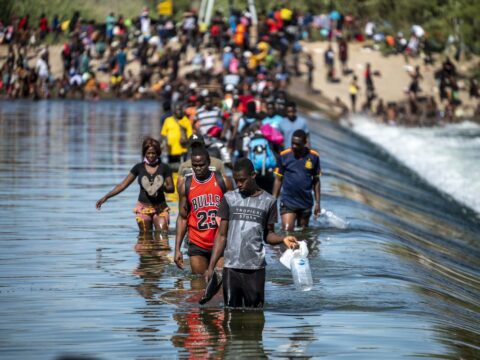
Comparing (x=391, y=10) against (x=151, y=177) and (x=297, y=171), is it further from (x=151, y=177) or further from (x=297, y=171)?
(x=151, y=177)

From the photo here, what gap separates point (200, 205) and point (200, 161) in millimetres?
514

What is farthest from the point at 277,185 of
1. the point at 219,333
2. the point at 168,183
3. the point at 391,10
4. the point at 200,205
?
the point at 391,10

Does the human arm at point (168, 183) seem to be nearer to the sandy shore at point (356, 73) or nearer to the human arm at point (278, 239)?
the human arm at point (278, 239)

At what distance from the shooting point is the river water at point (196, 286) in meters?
10.2

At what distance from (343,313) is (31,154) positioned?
16.9 m

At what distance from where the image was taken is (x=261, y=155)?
18828 mm

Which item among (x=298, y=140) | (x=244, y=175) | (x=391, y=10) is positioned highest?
(x=391, y=10)

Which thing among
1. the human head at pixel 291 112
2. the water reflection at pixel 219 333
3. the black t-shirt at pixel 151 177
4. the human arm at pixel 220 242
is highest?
the human head at pixel 291 112

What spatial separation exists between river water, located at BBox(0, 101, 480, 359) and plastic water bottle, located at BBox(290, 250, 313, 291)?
0.46ft

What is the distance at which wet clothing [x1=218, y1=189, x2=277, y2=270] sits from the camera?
10391mm

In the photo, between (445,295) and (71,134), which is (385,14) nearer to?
(71,134)

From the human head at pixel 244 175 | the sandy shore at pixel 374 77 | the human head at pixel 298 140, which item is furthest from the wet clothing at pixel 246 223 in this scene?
the sandy shore at pixel 374 77

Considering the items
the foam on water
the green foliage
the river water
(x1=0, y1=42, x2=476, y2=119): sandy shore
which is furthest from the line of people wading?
the green foliage

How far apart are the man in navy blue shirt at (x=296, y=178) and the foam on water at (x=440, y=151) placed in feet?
48.7
